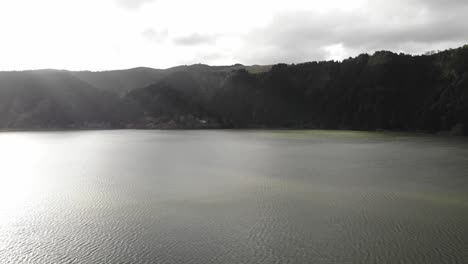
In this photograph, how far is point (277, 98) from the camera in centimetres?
7906

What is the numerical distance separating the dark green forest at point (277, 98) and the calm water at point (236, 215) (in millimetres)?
41138

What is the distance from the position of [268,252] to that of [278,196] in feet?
15.9

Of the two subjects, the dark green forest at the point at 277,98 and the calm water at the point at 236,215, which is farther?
the dark green forest at the point at 277,98

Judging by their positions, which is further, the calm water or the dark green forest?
the dark green forest

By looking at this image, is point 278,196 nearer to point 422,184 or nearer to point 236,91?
point 422,184

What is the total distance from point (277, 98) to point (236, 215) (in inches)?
2793

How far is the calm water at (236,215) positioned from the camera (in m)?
7.02

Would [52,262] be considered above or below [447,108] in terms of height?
below

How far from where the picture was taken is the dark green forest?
55.2 meters

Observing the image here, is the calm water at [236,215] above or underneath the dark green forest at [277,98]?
underneath

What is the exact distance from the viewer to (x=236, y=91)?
8488cm

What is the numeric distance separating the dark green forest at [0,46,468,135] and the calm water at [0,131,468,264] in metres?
41.1

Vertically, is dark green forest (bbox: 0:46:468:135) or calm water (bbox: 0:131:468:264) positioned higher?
dark green forest (bbox: 0:46:468:135)

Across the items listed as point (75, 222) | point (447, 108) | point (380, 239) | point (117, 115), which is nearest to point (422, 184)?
point (380, 239)
